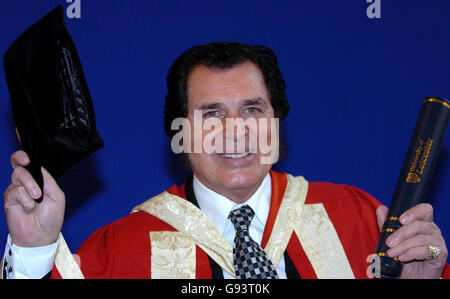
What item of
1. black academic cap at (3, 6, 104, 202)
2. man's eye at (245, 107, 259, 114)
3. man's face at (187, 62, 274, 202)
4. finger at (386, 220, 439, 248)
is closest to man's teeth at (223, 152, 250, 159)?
man's face at (187, 62, 274, 202)

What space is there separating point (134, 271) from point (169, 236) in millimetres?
156

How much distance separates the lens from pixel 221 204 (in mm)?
1801

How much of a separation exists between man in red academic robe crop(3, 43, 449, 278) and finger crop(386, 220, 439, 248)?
0.43ft

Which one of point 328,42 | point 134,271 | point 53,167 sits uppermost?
point 328,42

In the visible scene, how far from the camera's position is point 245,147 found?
1.73 m

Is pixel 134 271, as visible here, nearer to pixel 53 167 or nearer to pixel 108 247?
pixel 108 247

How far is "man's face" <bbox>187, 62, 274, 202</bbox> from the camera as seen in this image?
174cm

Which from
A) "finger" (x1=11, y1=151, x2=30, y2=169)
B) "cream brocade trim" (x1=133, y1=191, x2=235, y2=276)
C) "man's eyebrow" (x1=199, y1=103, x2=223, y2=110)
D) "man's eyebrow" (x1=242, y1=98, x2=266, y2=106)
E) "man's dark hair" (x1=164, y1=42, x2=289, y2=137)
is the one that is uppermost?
"man's dark hair" (x1=164, y1=42, x2=289, y2=137)

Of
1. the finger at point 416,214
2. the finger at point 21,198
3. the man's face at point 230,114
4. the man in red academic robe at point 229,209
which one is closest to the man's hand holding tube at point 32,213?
the finger at point 21,198

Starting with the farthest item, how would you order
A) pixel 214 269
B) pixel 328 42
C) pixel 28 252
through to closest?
pixel 328 42
pixel 214 269
pixel 28 252

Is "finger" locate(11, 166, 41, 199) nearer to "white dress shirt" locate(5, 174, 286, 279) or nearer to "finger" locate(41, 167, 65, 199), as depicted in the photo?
"finger" locate(41, 167, 65, 199)

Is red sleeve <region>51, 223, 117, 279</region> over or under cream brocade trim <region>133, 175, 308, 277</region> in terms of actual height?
under

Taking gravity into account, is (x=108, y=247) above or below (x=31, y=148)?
below

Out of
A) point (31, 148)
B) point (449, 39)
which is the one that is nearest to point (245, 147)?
point (31, 148)
